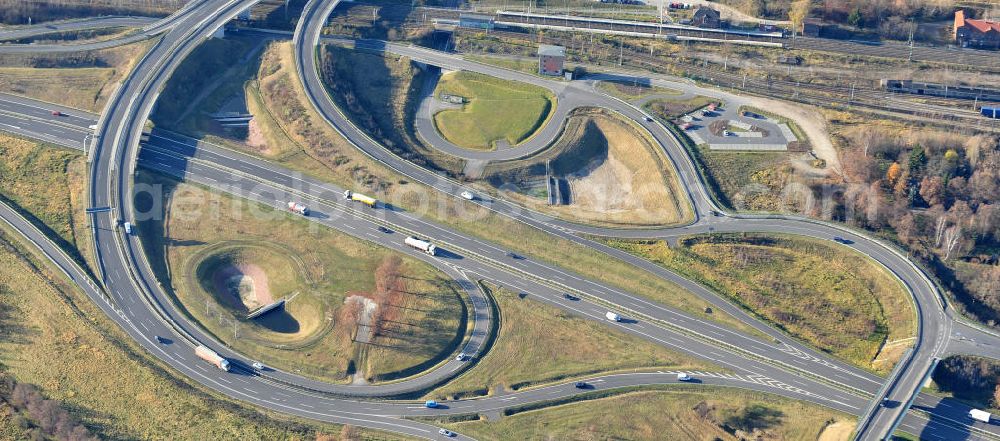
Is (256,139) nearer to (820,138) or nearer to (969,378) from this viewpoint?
(820,138)

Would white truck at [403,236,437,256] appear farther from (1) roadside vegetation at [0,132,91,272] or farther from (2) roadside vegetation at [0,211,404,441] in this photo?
(1) roadside vegetation at [0,132,91,272]

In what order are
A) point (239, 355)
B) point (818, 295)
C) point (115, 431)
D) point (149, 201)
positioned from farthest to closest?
1. point (149, 201)
2. point (818, 295)
3. point (239, 355)
4. point (115, 431)

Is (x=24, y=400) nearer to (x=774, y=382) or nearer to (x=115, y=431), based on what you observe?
(x=115, y=431)

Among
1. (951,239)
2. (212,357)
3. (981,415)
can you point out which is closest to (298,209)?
(212,357)

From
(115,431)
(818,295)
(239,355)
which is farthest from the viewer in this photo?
(818,295)

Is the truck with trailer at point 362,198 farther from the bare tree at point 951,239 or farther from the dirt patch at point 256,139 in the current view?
the bare tree at point 951,239

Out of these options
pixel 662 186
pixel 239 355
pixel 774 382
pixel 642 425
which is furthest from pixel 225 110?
pixel 774 382

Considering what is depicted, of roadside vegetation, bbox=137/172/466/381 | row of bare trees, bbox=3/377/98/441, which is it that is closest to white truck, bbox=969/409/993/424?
roadside vegetation, bbox=137/172/466/381
